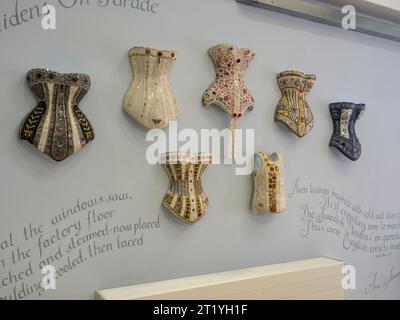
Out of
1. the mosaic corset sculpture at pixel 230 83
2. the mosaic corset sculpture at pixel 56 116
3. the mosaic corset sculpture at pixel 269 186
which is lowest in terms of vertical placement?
the mosaic corset sculpture at pixel 269 186

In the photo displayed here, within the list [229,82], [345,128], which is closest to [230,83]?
[229,82]

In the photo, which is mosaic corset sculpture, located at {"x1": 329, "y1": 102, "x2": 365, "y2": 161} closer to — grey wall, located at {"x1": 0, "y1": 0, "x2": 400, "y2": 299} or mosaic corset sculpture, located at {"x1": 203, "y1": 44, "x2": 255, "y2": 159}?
grey wall, located at {"x1": 0, "y1": 0, "x2": 400, "y2": 299}

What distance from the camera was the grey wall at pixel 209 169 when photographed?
1038mm

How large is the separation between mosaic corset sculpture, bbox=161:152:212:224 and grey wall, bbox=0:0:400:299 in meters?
0.04

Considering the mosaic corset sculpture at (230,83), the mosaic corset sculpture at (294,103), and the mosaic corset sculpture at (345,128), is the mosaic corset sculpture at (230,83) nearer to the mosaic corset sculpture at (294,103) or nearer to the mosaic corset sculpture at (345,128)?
the mosaic corset sculpture at (294,103)

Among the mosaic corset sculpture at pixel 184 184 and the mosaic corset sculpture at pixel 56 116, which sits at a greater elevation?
the mosaic corset sculpture at pixel 56 116

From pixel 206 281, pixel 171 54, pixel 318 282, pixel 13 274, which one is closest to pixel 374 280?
pixel 318 282

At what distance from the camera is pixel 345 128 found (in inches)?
60.9

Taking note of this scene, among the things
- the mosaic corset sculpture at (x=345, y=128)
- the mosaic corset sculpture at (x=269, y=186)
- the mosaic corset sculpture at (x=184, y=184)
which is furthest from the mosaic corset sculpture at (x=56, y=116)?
the mosaic corset sculpture at (x=345, y=128)

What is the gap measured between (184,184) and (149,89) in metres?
0.31

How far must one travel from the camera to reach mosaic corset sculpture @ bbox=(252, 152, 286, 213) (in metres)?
1.33

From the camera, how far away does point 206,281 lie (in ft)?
3.91

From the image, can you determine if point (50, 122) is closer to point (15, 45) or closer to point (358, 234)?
point (15, 45)
